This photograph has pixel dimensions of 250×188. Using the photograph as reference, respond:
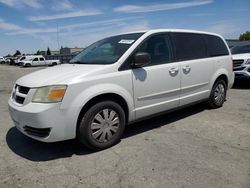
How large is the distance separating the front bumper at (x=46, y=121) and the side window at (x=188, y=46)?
96.5 inches

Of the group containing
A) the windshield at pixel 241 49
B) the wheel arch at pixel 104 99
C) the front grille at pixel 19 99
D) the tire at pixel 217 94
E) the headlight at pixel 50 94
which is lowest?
the tire at pixel 217 94

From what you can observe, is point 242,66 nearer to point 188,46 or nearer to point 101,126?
point 188,46

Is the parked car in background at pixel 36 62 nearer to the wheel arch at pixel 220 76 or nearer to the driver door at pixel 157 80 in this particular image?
the wheel arch at pixel 220 76

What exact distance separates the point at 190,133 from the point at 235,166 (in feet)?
4.18

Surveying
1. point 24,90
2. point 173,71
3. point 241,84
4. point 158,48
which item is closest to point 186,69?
point 173,71

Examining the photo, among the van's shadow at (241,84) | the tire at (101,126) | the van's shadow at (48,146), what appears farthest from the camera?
the van's shadow at (241,84)

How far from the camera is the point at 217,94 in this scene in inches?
233

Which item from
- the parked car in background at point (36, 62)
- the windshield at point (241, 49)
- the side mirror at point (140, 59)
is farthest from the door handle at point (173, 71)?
the parked car in background at point (36, 62)

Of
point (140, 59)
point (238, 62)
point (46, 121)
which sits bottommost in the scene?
point (46, 121)

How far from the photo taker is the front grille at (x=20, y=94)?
3.62 metres

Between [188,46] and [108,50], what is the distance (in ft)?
5.60

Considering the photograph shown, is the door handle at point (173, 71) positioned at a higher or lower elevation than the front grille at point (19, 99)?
higher

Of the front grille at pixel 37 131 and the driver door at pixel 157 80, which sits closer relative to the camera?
the front grille at pixel 37 131

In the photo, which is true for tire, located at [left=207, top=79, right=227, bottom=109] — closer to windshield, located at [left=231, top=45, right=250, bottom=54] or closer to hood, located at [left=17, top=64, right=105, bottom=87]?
hood, located at [left=17, top=64, right=105, bottom=87]
